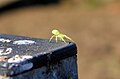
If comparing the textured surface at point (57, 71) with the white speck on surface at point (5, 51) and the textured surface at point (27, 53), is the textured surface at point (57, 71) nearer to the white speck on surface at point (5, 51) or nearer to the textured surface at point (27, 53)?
the textured surface at point (27, 53)

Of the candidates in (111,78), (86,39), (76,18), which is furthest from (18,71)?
(76,18)

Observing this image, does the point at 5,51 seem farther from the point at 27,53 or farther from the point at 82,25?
the point at 82,25

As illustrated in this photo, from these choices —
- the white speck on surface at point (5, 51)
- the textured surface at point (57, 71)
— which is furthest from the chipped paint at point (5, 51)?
the textured surface at point (57, 71)

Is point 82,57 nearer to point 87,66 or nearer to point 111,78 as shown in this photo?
point 87,66

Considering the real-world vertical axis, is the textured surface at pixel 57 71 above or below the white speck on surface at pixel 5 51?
below

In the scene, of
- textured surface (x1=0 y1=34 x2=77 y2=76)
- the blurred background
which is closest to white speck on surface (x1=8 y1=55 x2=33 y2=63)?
textured surface (x1=0 y1=34 x2=77 y2=76)

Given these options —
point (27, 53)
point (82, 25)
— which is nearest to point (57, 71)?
point (27, 53)

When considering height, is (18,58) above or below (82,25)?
below

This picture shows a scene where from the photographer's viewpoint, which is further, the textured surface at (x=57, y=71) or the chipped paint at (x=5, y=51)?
the chipped paint at (x=5, y=51)

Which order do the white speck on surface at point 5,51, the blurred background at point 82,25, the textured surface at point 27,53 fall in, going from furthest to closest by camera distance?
the blurred background at point 82,25, the white speck on surface at point 5,51, the textured surface at point 27,53
